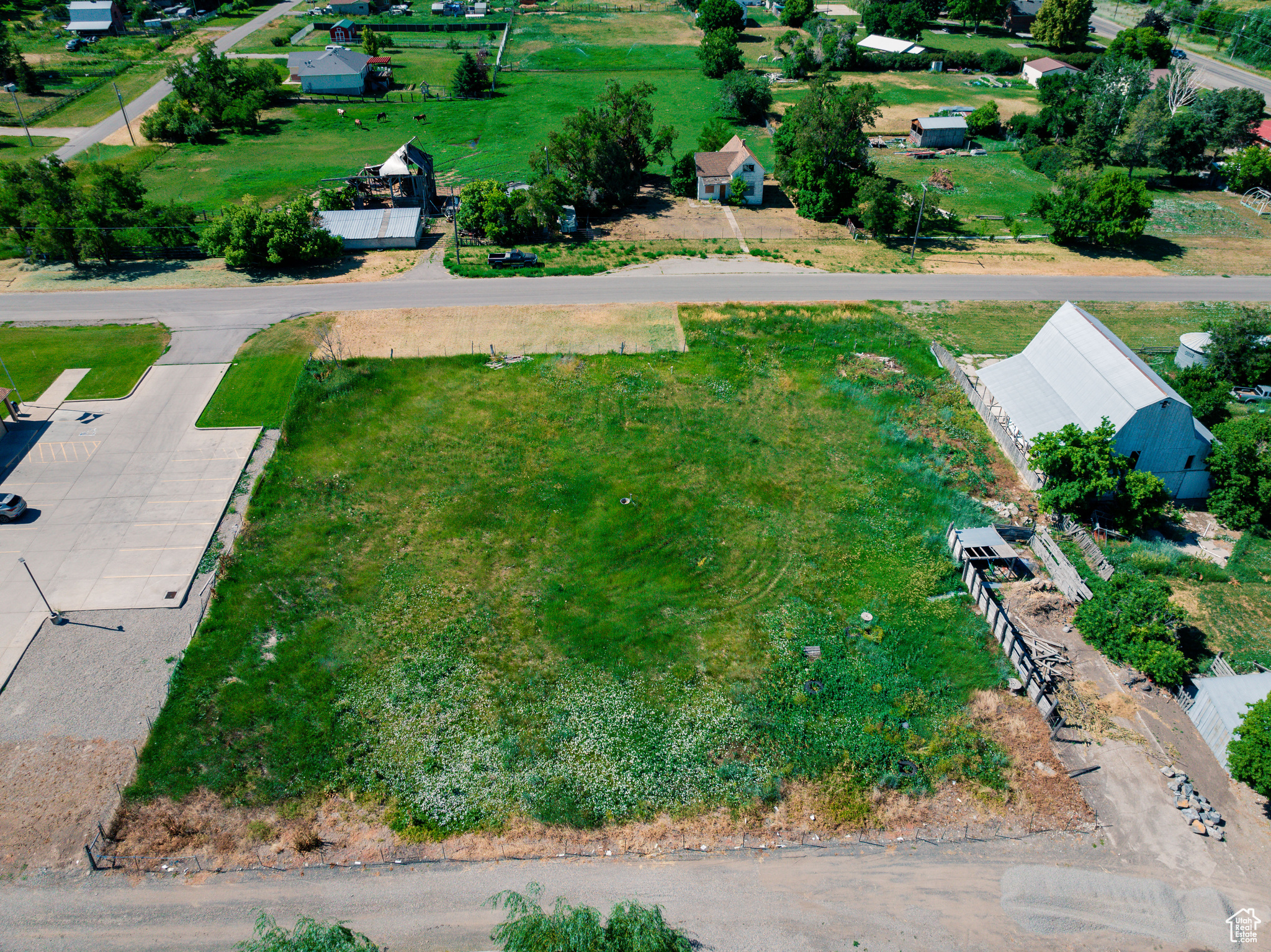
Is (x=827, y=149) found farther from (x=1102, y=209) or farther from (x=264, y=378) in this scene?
(x=264, y=378)

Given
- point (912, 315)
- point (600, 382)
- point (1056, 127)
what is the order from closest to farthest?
point (600, 382)
point (912, 315)
point (1056, 127)

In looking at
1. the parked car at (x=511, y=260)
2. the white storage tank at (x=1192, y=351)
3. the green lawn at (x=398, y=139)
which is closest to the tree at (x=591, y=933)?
the white storage tank at (x=1192, y=351)

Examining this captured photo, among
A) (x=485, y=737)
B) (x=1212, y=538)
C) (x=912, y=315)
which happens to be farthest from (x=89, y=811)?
(x=912, y=315)

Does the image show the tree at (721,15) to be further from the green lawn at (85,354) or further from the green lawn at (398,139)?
the green lawn at (85,354)

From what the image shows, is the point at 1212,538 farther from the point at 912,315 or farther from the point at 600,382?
the point at 600,382

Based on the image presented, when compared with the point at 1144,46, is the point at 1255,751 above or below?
below

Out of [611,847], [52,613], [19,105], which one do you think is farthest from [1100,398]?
[19,105]
